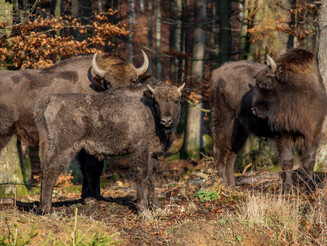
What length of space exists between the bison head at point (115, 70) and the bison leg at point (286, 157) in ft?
10.1

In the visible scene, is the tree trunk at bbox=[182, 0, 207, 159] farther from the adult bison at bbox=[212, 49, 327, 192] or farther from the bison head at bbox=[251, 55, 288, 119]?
the bison head at bbox=[251, 55, 288, 119]

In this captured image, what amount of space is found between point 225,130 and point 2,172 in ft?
16.5

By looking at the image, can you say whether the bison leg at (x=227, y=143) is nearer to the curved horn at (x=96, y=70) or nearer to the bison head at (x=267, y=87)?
the bison head at (x=267, y=87)

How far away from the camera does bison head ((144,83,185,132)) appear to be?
257 inches

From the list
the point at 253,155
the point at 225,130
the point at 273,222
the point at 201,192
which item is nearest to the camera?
the point at 273,222

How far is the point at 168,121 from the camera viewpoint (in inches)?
255

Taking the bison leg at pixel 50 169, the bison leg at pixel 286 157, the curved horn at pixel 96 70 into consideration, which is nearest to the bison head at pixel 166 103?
the bison leg at pixel 50 169

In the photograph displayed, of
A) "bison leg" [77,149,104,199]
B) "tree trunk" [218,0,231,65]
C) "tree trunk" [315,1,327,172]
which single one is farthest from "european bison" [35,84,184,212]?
"tree trunk" [218,0,231,65]

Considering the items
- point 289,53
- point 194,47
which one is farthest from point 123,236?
point 194,47

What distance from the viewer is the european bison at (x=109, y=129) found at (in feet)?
22.0

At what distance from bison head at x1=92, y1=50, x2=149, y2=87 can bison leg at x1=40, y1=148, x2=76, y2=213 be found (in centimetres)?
230

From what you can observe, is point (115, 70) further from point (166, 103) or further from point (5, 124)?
point (166, 103)

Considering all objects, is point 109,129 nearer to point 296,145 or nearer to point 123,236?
point 123,236

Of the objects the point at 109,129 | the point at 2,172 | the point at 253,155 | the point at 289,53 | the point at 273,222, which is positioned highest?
the point at 289,53
